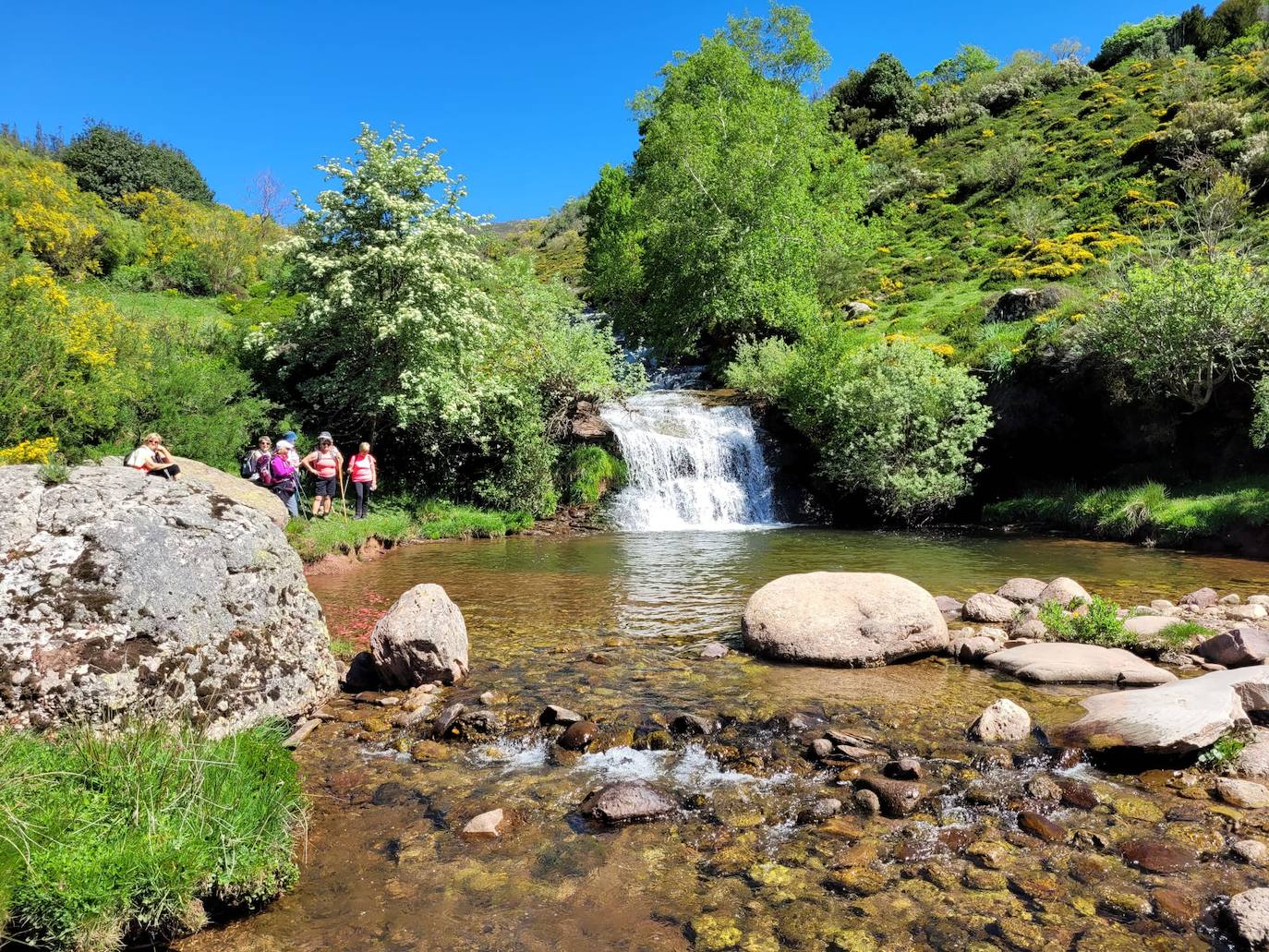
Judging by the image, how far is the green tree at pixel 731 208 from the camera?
111ft

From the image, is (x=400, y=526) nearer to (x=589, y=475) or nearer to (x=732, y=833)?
(x=589, y=475)

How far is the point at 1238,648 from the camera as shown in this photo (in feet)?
27.3

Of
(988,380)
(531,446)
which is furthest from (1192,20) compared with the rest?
(531,446)

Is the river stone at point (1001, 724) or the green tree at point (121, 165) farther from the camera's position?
the green tree at point (121, 165)

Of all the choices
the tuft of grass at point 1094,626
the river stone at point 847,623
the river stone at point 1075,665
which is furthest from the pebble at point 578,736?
the tuft of grass at point 1094,626

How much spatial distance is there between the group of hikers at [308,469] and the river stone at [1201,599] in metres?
16.6

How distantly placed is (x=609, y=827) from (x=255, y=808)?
2239 millimetres

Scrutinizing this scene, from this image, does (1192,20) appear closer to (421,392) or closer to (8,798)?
(421,392)

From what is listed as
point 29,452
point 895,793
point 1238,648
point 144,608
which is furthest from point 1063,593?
point 29,452

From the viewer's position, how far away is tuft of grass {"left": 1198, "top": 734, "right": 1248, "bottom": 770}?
19.0 feet

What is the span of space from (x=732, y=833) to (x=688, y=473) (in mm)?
19991

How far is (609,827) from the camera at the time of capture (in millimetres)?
5188

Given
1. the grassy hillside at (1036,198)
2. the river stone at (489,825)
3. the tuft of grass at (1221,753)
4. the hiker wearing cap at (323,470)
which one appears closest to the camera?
the river stone at (489,825)

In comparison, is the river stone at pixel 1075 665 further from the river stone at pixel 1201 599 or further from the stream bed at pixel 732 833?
the river stone at pixel 1201 599
